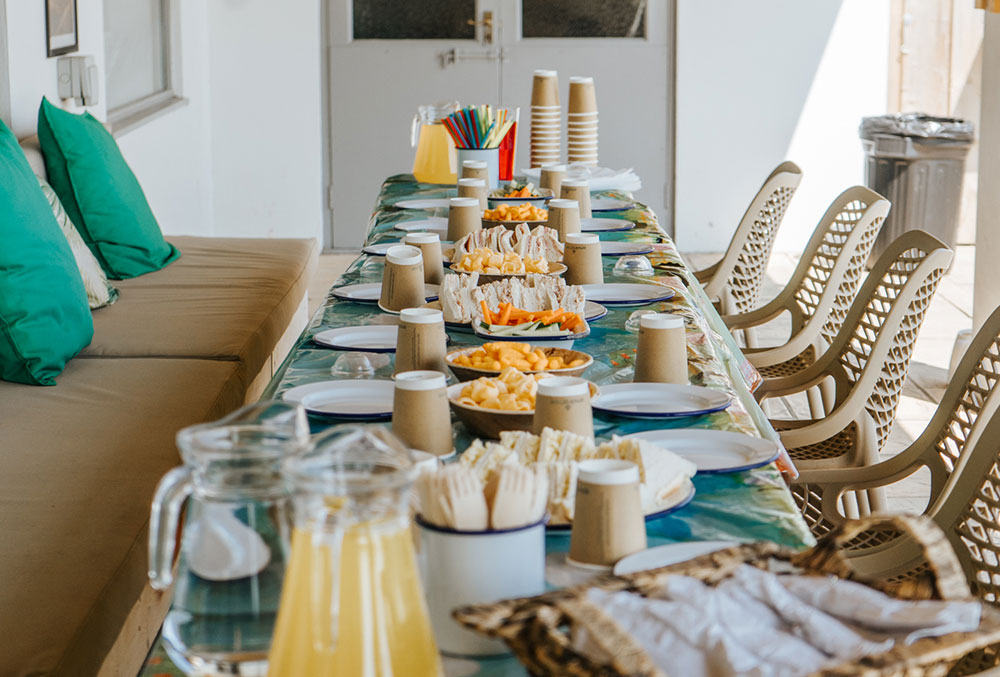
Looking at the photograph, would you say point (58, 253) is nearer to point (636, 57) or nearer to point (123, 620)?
point (123, 620)

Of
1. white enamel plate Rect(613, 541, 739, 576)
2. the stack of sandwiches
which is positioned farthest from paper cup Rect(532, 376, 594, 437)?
white enamel plate Rect(613, 541, 739, 576)

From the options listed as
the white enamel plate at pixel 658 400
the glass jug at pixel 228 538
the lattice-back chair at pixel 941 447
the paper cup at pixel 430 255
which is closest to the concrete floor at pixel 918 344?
the lattice-back chair at pixel 941 447

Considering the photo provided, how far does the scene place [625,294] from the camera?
7.28 ft

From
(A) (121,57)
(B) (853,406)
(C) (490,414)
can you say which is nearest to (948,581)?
(C) (490,414)

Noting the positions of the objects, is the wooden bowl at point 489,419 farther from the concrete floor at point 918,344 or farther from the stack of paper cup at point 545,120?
the stack of paper cup at point 545,120

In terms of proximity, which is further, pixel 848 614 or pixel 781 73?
pixel 781 73

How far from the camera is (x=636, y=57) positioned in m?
6.34

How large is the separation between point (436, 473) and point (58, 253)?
1.90 metres

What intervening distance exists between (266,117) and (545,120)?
2.97 meters

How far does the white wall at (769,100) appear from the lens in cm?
627

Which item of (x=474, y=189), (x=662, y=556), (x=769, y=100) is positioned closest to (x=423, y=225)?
(x=474, y=189)

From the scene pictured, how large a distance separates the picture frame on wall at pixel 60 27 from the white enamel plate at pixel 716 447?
289 cm

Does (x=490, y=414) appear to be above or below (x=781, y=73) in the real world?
below

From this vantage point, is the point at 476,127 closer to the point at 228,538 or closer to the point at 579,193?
the point at 579,193
